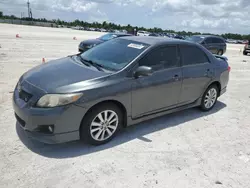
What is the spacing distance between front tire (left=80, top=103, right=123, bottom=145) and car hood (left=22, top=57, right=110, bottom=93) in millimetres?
426

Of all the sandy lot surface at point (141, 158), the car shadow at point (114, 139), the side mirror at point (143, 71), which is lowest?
the sandy lot surface at point (141, 158)

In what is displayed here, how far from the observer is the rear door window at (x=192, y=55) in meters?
4.63

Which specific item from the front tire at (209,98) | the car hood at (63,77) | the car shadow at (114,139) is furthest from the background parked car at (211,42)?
the car hood at (63,77)

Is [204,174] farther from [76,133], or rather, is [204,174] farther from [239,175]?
[76,133]

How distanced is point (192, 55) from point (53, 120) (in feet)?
10.2

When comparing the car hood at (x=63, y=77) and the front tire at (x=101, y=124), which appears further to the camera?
the front tire at (x=101, y=124)

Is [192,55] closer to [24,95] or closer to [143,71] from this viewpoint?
[143,71]

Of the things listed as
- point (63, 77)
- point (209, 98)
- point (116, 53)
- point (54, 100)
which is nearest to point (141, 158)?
point (54, 100)

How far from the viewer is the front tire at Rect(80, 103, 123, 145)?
3.39 metres

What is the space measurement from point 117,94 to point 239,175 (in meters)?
2.03

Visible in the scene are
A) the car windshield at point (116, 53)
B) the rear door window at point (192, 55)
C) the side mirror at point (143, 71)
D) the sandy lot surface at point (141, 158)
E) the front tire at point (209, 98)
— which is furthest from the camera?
the front tire at point (209, 98)

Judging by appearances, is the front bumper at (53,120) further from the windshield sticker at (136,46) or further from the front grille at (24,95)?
the windshield sticker at (136,46)

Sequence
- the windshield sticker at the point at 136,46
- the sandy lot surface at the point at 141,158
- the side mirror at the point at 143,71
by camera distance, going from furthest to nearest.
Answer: the windshield sticker at the point at 136,46
the side mirror at the point at 143,71
the sandy lot surface at the point at 141,158

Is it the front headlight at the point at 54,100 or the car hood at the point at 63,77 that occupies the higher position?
the car hood at the point at 63,77
